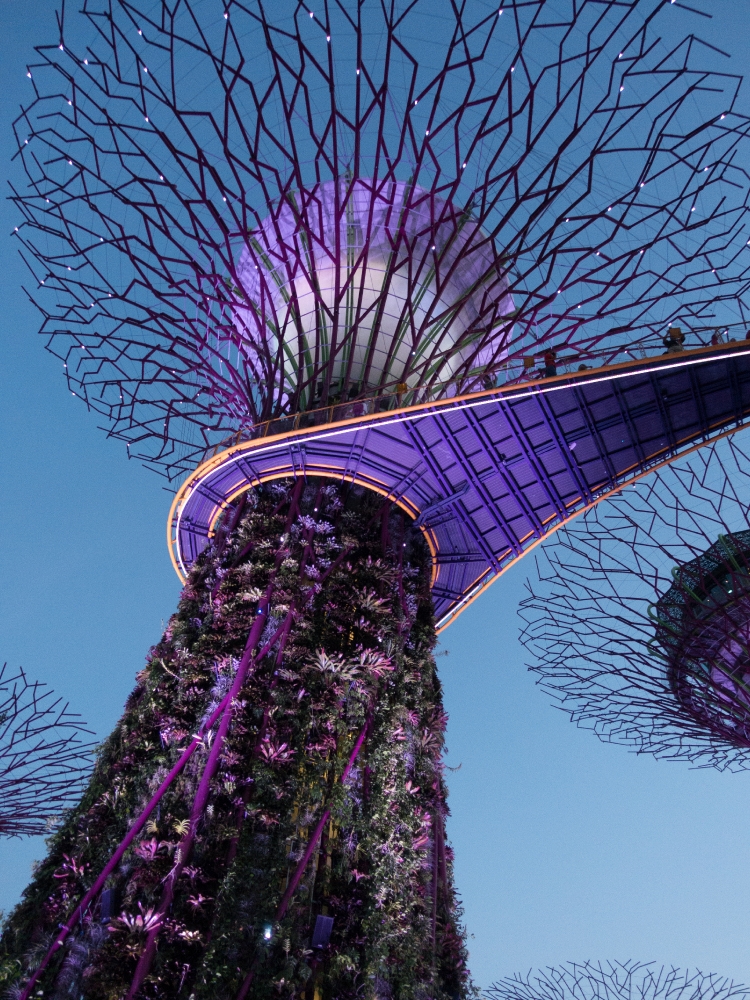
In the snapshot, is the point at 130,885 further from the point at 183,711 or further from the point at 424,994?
the point at 424,994

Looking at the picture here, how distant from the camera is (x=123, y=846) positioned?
14703 millimetres

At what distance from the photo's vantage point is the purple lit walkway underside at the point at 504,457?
19719mm

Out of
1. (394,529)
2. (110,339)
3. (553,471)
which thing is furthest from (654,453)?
(110,339)

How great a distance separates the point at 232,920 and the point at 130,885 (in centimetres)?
195

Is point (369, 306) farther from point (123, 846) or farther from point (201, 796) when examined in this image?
point (123, 846)

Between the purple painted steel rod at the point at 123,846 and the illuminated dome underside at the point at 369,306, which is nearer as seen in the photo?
the purple painted steel rod at the point at 123,846

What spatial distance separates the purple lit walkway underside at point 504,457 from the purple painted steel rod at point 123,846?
20.1 feet

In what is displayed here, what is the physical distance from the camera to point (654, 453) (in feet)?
70.9

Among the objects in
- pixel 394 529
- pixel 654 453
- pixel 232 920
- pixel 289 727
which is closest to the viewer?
pixel 232 920

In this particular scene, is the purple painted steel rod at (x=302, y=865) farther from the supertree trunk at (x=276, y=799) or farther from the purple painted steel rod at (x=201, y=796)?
the purple painted steel rod at (x=201, y=796)

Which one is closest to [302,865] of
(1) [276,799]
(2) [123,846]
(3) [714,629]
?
(1) [276,799]

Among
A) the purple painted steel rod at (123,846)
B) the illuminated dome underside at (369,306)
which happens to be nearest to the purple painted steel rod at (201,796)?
the purple painted steel rod at (123,846)

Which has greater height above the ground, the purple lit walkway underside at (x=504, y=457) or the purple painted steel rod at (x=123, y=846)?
the purple lit walkway underside at (x=504, y=457)

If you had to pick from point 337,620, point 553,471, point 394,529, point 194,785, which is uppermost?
point 553,471
